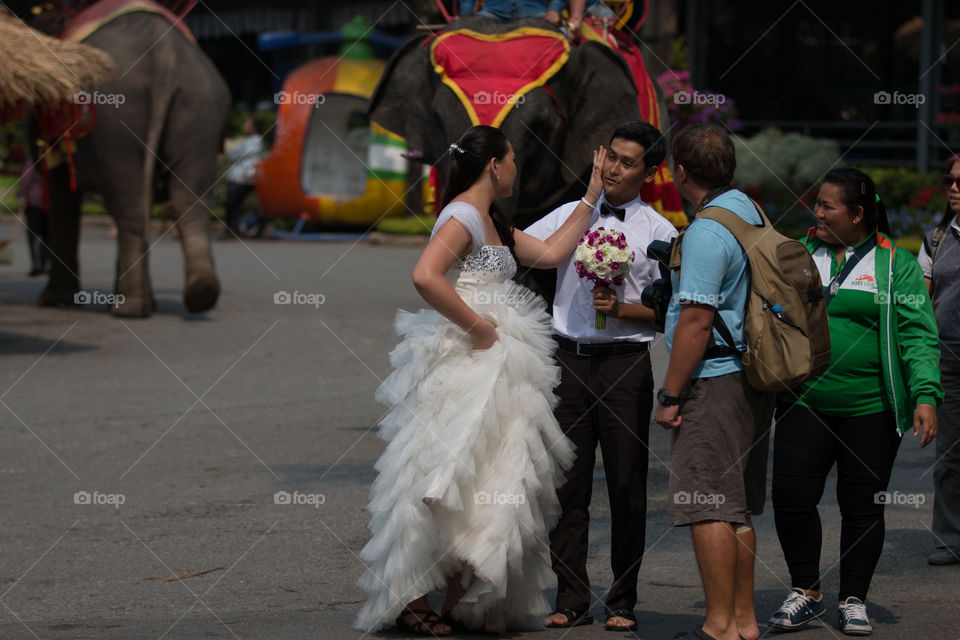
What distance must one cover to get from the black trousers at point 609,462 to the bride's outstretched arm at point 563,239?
1.25 ft

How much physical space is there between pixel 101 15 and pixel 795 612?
11.1 meters

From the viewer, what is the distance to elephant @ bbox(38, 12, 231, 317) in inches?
535

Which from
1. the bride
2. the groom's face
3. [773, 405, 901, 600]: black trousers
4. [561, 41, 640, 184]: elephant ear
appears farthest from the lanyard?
[561, 41, 640, 184]: elephant ear

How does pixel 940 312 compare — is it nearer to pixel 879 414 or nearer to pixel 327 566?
pixel 879 414

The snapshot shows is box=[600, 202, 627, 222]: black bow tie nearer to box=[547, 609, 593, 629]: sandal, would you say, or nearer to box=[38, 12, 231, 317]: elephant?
box=[547, 609, 593, 629]: sandal

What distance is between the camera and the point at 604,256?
16.0 feet

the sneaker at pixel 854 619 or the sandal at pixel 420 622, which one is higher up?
the sneaker at pixel 854 619

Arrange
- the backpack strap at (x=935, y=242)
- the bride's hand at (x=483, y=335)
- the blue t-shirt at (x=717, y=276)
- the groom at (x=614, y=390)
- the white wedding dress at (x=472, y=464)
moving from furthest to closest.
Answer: the backpack strap at (x=935, y=242), the groom at (x=614, y=390), the bride's hand at (x=483, y=335), the white wedding dress at (x=472, y=464), the blue t-shirt at (x=717, y=276)

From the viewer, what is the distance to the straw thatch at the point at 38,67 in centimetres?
1070

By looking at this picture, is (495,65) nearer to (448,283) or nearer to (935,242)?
(935,242)

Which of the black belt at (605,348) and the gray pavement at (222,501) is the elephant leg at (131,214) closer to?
the gray pavement at (222,501)

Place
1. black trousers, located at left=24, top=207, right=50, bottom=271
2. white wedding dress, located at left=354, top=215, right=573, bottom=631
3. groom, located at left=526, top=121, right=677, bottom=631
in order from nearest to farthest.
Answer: white wedding dress, located at left=354, top=215, right=573, bottom=631
groom, located at left=526, top=121, right=677, bottom=631
black trousers, located at left=24, top=207, right=50, bottom=271

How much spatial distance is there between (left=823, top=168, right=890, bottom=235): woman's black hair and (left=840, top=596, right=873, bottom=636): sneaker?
1385mm

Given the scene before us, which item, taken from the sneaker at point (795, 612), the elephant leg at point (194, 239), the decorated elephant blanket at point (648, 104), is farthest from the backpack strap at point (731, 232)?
the elephant leg at point (194, 239)
